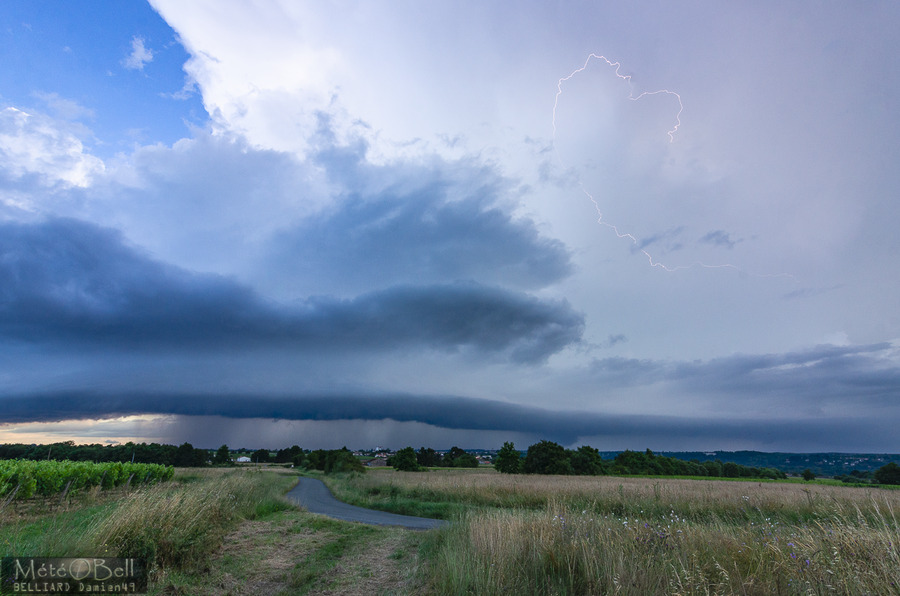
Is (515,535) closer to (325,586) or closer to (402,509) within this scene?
(325,586)

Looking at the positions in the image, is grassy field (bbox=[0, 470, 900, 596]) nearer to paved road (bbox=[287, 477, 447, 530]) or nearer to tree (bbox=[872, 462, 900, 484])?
paved road (bbox=[287, 477, 447, 530])

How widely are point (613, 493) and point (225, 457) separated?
13806 cm

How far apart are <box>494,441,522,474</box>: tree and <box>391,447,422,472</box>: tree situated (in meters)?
16.5

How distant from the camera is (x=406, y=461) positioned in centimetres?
8144

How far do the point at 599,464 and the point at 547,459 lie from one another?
1410 centimetres

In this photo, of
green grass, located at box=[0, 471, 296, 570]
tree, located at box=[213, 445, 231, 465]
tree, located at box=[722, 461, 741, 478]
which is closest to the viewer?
green grass, located at box=[0, 471, 296, 570]

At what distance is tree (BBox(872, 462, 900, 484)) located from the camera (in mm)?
58938

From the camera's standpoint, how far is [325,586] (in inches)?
370

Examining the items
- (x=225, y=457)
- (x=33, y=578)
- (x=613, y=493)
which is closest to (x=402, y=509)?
(x=613, y=493)

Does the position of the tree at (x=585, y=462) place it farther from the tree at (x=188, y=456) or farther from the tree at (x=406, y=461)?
the tree at (x=188, y=456)

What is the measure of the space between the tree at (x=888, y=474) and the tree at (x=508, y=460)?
53496mm

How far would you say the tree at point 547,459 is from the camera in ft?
240

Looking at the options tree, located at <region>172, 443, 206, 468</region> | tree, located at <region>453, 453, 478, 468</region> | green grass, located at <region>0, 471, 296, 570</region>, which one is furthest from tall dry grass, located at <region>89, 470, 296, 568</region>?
tree, located at <region>172, 443, 206, 468</region>

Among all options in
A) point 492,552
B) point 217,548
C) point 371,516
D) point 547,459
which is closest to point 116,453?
point 547,459
